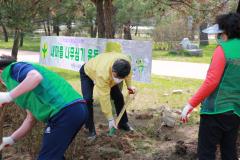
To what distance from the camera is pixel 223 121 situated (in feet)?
10.5

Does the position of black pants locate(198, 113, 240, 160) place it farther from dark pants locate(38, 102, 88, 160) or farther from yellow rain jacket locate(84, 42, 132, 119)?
yellow rain jacket locate(84, 42, 132, 119)

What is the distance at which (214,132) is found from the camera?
3.20 meters

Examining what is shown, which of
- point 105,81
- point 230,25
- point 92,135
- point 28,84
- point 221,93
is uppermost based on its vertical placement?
point 230,25

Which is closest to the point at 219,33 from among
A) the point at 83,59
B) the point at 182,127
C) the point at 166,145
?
the point at 166,145

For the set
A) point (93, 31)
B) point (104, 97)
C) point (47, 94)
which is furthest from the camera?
point (93, 31)

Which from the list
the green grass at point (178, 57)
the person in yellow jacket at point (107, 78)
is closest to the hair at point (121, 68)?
the person in yellow jacket at point (107, 78)

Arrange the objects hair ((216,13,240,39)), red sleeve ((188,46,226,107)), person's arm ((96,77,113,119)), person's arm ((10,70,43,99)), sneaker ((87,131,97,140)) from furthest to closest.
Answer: sneaker ((87,131,97,140)) → person's arm ((96,77,113,119)) → hair ((216,13,240,39)) → red sleeve ((188,46,226,107)) → person's arm ((10,70,43,99))

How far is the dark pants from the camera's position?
2.94 metres

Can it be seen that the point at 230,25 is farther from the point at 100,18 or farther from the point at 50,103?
the point at 100,18

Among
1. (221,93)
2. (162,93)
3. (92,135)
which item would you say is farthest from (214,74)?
(162,93)

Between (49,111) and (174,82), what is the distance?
7683mm

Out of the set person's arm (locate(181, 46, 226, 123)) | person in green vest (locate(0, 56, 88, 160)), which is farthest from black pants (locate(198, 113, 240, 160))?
person in green vest (locate(0, 56, 88, 160))

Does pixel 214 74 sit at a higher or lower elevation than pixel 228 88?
higher

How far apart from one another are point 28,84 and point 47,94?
0.24 metres
